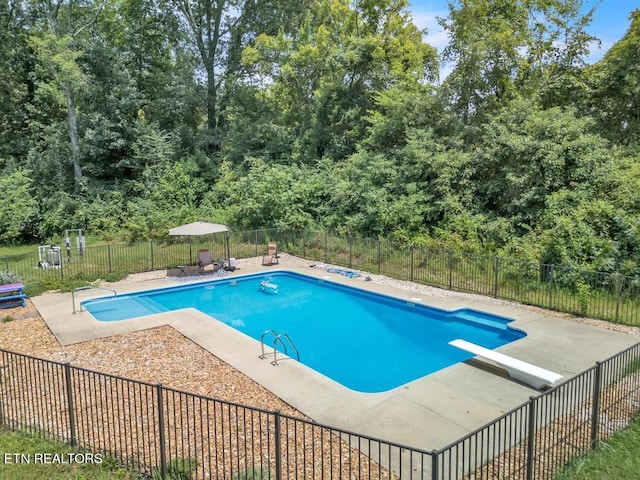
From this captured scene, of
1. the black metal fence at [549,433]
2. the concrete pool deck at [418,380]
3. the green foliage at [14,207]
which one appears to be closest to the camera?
the black metal fence at [549,433]

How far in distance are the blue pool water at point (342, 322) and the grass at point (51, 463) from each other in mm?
4171

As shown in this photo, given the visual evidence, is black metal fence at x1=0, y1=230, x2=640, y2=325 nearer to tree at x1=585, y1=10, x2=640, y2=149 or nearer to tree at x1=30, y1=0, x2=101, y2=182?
tree at x1=585, y1=10, x2=640, y2=149

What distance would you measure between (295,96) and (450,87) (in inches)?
454

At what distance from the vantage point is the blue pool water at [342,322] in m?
9.70

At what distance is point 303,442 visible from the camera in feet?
16.3

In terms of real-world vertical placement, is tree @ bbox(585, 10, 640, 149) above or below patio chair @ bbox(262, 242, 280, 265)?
above

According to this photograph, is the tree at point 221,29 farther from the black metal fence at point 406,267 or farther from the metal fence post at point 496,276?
the metal fence post at point 496,276

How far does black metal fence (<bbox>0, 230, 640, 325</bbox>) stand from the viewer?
11289mm

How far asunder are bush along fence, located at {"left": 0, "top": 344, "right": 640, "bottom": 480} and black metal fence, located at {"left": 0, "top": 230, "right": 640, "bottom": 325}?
4962 millimetres

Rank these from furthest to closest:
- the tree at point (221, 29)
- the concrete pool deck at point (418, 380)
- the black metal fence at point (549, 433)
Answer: the tree at point (221, 29)
the concrete pool deck at point (418, 380)
the black metal fence at point (549, 433)

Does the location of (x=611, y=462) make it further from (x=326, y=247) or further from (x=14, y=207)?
(x=14, y=207)

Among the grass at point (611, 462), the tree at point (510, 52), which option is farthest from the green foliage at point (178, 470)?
the tree at point (510, 52)

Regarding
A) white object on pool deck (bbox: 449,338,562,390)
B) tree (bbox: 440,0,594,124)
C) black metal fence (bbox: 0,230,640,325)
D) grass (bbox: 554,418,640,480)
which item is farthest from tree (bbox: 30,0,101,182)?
grass (bbox: 554,418,640,480)

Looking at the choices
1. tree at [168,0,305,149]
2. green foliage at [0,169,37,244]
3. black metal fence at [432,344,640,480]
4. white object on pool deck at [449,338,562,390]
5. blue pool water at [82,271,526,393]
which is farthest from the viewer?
tree at [168,0,305,149]
